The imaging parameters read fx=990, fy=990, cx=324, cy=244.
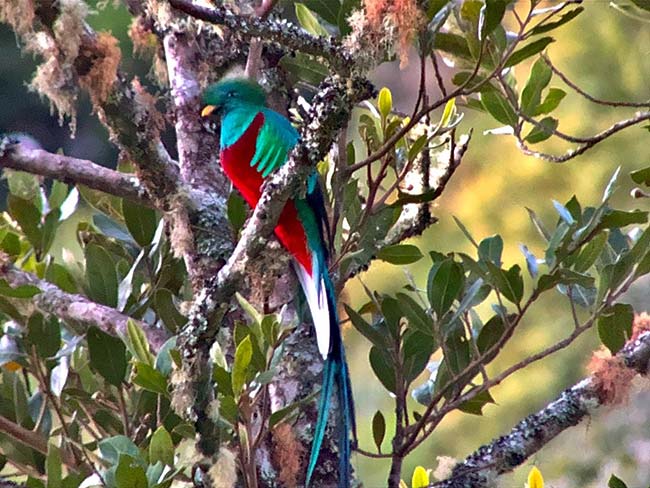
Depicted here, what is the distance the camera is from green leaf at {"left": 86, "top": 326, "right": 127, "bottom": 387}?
155 cm

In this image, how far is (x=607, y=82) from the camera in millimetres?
4367

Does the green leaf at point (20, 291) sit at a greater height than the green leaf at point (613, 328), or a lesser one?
greater

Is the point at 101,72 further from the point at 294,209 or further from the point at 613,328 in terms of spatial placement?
the point at 613,328

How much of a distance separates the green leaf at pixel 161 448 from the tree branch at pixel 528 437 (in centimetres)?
42

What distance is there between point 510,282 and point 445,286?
109 mm

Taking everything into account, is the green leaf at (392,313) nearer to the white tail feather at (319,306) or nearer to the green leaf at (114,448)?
the white tail feather at (319,306)

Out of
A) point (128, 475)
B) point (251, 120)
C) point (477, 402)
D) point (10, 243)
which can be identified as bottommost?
point (128, 475)

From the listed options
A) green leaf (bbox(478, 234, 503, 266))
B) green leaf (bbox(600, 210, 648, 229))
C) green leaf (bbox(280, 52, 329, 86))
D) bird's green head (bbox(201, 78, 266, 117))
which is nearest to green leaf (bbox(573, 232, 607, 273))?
green leaf (bbox(600, 210, 648, 229))

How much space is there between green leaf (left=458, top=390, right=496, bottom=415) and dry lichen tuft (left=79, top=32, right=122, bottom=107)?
0.75m

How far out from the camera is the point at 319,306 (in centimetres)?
167

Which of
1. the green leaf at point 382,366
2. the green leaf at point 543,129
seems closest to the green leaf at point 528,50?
the green leaf at point 543,129

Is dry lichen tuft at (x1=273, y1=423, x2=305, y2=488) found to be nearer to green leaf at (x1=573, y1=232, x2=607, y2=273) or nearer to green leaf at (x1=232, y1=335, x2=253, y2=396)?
green leaf at (x1=232, y1=335, x2=253, y2=396)

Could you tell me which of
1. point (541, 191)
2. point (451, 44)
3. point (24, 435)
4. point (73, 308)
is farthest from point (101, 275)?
point (541, 191)

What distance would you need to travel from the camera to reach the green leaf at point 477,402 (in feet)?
5.37
